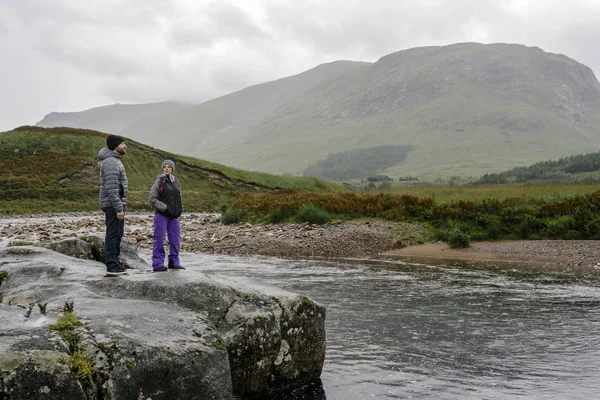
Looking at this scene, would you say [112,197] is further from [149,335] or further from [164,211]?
[149,335]

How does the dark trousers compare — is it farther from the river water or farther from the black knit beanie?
the river water

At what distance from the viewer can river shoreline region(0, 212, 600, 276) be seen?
73.8ft

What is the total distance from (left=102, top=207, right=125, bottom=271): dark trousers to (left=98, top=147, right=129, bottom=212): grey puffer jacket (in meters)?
0.15

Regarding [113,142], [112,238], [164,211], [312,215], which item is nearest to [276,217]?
[312,215]

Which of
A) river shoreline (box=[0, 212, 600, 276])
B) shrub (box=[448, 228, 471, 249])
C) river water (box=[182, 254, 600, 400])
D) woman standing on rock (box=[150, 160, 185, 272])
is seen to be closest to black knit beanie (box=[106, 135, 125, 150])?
woman standing on rock (box=[150, 160, 185, 272])

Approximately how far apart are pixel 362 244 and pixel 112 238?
1800 cm

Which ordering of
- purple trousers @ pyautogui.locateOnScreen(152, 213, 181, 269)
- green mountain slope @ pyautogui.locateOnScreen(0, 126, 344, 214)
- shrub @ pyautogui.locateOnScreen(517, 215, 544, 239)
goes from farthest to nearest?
green mountain slope @ pyautogui.locateOnScreen(0, 126, 344, 214) → shrub @ pyautogui.locateOnScreen(517, 215, 544, 239) → purple trousers @ pyautogui.locateOnScreen(152, 213, 181, 269)

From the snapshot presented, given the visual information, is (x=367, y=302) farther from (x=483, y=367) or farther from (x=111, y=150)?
(x=111, y=150)

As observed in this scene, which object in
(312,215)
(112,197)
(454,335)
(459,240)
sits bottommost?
(454,335)

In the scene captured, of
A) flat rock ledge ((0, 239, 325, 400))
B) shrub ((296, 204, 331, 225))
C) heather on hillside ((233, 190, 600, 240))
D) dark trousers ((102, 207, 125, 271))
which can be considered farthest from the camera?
shrub ((296, 204, 331, 225))

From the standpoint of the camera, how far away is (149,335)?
650cm

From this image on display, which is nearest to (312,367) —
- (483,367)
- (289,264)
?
(483,367)

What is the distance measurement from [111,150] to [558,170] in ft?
379

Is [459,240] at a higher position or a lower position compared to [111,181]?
lower
